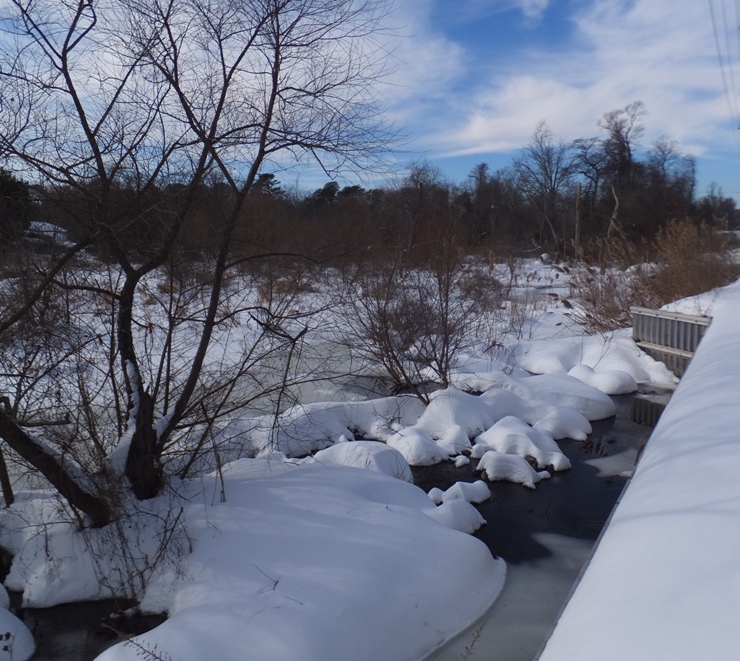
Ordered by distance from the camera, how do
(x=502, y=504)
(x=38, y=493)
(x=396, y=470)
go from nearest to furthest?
(x=38, y=493), (x=502, y=504), (x=396, y=470)

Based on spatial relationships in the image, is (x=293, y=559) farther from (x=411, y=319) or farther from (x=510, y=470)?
(x=411, y=319)

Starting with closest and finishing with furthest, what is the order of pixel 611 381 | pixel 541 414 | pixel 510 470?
pixel 510 470 → pixel 541 414 → pixel 611 381

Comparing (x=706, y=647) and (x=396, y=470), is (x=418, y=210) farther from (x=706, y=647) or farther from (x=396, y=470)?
(x=706, y=647)

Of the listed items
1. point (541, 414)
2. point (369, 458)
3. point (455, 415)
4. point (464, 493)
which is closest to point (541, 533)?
point (464, 493)

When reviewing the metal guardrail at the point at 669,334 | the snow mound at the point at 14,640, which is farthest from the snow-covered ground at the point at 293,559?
the metal guardrail at the point at 669,334

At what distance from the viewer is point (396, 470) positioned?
26.2ft

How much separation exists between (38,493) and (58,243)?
2.54 m

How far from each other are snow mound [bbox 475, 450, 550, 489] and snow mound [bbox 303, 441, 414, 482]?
971mm

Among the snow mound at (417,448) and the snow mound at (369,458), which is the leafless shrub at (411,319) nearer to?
the snow mound at (417,448)

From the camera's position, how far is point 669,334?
1223 cm

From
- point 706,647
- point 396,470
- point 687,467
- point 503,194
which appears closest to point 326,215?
point 396,470

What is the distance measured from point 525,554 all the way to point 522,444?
8.77ft

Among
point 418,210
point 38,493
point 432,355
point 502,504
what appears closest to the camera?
point 38,493

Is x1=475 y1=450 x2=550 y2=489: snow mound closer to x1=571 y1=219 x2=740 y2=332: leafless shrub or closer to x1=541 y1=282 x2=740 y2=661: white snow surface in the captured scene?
x1=541 y1=282 x2=740 y2=661: white snow surface
